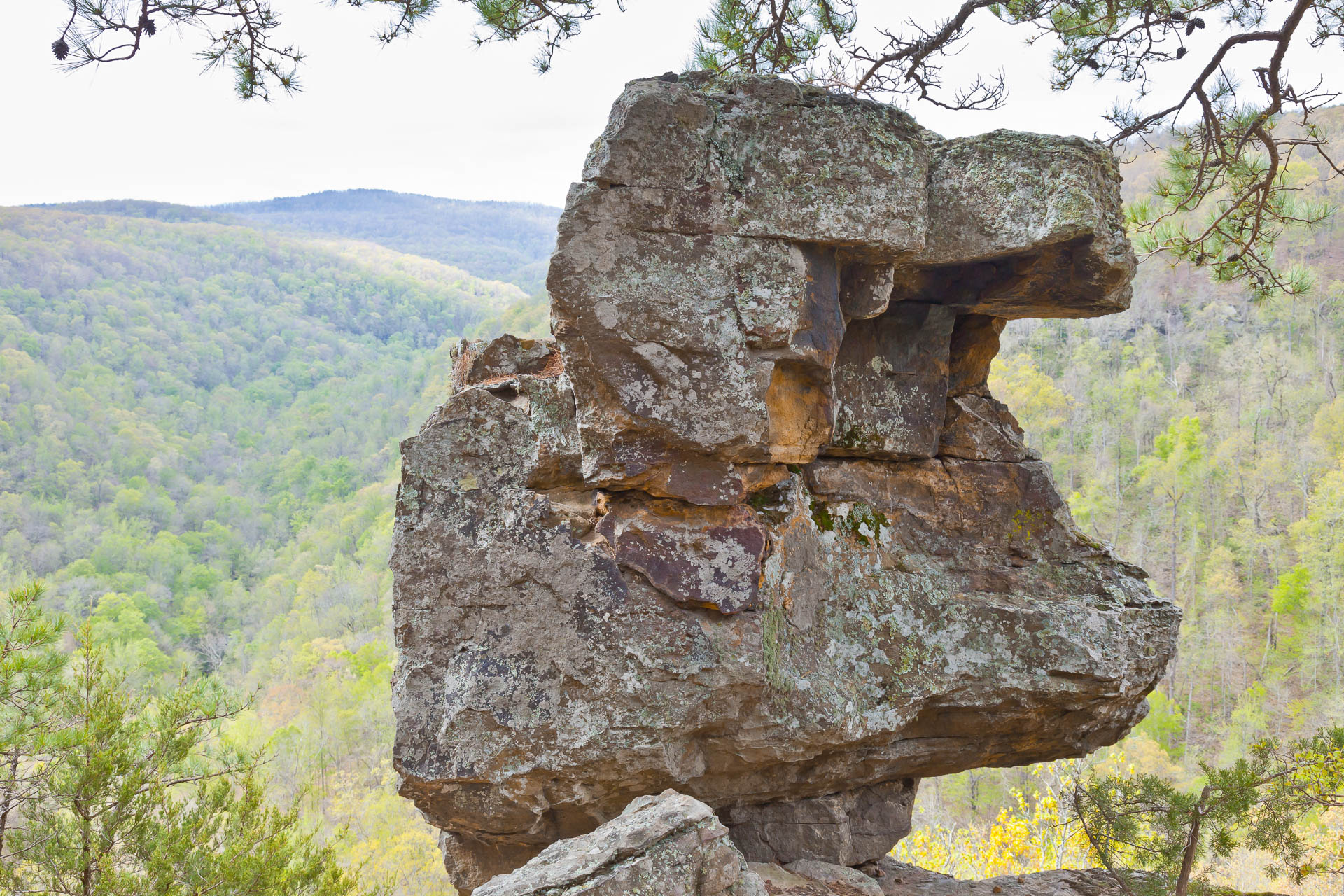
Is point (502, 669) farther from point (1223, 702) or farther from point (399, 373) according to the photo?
point (399, 373)

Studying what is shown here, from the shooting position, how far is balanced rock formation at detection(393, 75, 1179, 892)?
4.43 metres

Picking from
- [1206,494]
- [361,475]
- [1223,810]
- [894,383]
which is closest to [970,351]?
[894,383]

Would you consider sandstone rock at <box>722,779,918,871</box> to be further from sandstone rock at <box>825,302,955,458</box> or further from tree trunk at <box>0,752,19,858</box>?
tree trunk at <box>0,752,19,858</box>

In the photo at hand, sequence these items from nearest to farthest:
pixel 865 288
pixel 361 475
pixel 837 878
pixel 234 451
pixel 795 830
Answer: pixel 865 288, pixel 837 878, pixel 795 830, pixel 361 475, pixel 234 451

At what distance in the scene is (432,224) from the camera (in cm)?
15475

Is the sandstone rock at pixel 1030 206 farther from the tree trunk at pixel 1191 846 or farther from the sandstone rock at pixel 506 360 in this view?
the tree trunk at pixel 1191 846

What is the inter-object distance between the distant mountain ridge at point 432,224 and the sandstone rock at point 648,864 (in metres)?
126

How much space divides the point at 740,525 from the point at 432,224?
160415mm

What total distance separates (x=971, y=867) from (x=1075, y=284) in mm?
11638

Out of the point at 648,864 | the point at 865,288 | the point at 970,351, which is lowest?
the point at 648,864

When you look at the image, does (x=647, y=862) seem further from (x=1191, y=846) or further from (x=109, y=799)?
(x=109, y=799)

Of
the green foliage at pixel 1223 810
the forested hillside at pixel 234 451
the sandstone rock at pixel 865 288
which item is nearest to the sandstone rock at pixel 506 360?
the sandstone rock at pixel 865 288

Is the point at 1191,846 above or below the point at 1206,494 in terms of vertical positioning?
above

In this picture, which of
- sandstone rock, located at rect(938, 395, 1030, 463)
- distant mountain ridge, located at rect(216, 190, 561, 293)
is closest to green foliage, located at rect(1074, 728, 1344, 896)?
sandstone rock, located at rect(938, 395, 1030, 463)
